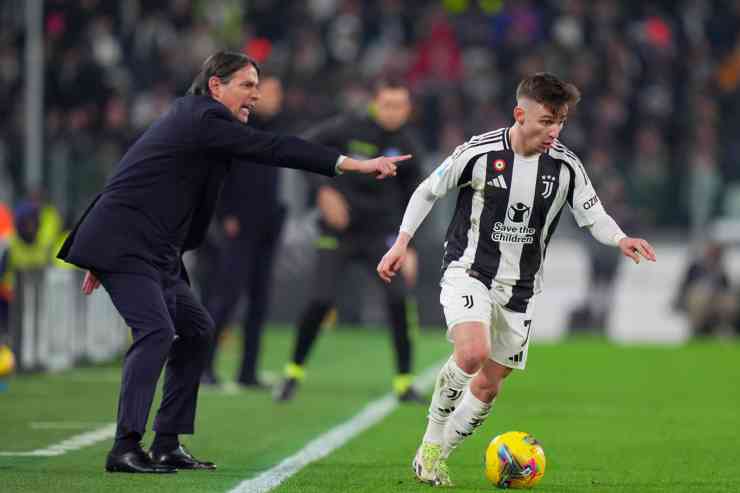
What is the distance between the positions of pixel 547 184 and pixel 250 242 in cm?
592

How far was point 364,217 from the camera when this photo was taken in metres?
12.0

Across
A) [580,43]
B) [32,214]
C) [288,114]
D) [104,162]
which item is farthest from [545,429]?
[580,43]

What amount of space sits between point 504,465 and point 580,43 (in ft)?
65.6

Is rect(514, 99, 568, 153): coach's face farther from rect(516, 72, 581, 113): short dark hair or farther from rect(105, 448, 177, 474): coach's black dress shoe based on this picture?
rect(105, 448, 177, 474): coach's black dress shoe

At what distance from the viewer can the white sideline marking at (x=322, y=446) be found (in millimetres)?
6887

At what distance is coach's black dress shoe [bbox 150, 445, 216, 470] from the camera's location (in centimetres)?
744

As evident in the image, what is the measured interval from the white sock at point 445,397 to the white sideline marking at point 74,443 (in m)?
2.22

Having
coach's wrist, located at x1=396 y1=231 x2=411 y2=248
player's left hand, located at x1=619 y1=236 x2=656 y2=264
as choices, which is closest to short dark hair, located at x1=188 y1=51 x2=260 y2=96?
coach's wrist, located at x1=396 y1=231 x2=411 y2=248

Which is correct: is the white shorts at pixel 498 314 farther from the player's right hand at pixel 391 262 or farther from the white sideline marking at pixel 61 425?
the white sideline marking at pixel 61 425

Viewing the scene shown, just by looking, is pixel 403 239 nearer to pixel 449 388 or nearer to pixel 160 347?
pixel 449 388

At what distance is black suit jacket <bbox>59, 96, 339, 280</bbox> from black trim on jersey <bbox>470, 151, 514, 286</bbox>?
34.2 inches

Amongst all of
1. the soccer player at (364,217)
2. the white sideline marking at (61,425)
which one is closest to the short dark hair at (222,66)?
the white sideline marking at (61,425)

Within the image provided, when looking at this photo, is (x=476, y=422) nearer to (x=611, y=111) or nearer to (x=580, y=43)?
(x=611, y=111)

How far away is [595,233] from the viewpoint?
7246mm
